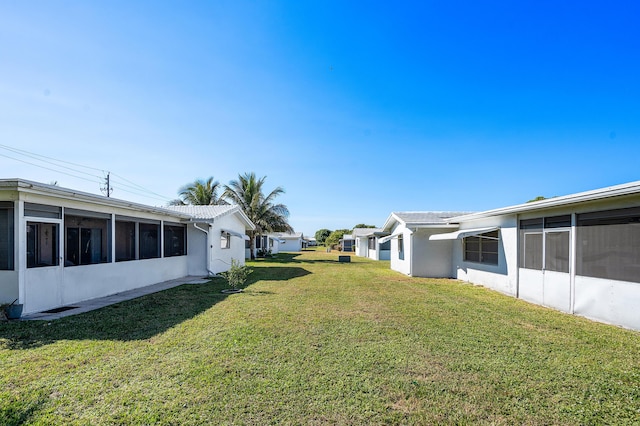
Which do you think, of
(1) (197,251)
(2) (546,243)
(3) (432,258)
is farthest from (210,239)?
(2) (546,243)

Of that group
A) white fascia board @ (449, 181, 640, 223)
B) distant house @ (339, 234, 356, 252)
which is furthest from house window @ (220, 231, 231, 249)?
distant house @ (339, 234, 356, 252)

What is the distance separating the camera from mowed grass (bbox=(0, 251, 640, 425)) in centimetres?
326

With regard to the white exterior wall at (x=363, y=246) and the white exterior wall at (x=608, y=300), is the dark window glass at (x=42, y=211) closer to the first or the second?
the white exterior wall at (x=608, y=300)

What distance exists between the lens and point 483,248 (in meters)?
13.5

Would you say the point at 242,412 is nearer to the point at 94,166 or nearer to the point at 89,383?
the point at 89,383

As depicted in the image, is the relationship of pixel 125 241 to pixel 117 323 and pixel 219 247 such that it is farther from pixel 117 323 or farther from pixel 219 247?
pixel 219 247

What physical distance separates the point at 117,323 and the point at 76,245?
3.73 m

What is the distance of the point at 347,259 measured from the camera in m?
27.4

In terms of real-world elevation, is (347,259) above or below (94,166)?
below

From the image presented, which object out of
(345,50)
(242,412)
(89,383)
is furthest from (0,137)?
(242,412)

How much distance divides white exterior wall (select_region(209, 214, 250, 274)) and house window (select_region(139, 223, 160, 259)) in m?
3.17

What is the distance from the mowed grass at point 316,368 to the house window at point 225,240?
394 inches

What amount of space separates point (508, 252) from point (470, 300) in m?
2.86

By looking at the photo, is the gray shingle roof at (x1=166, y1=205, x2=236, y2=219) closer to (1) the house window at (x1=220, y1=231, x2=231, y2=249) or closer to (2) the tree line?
(1) the house window at (x1=220, y1=231, x2=231, y2=249)
